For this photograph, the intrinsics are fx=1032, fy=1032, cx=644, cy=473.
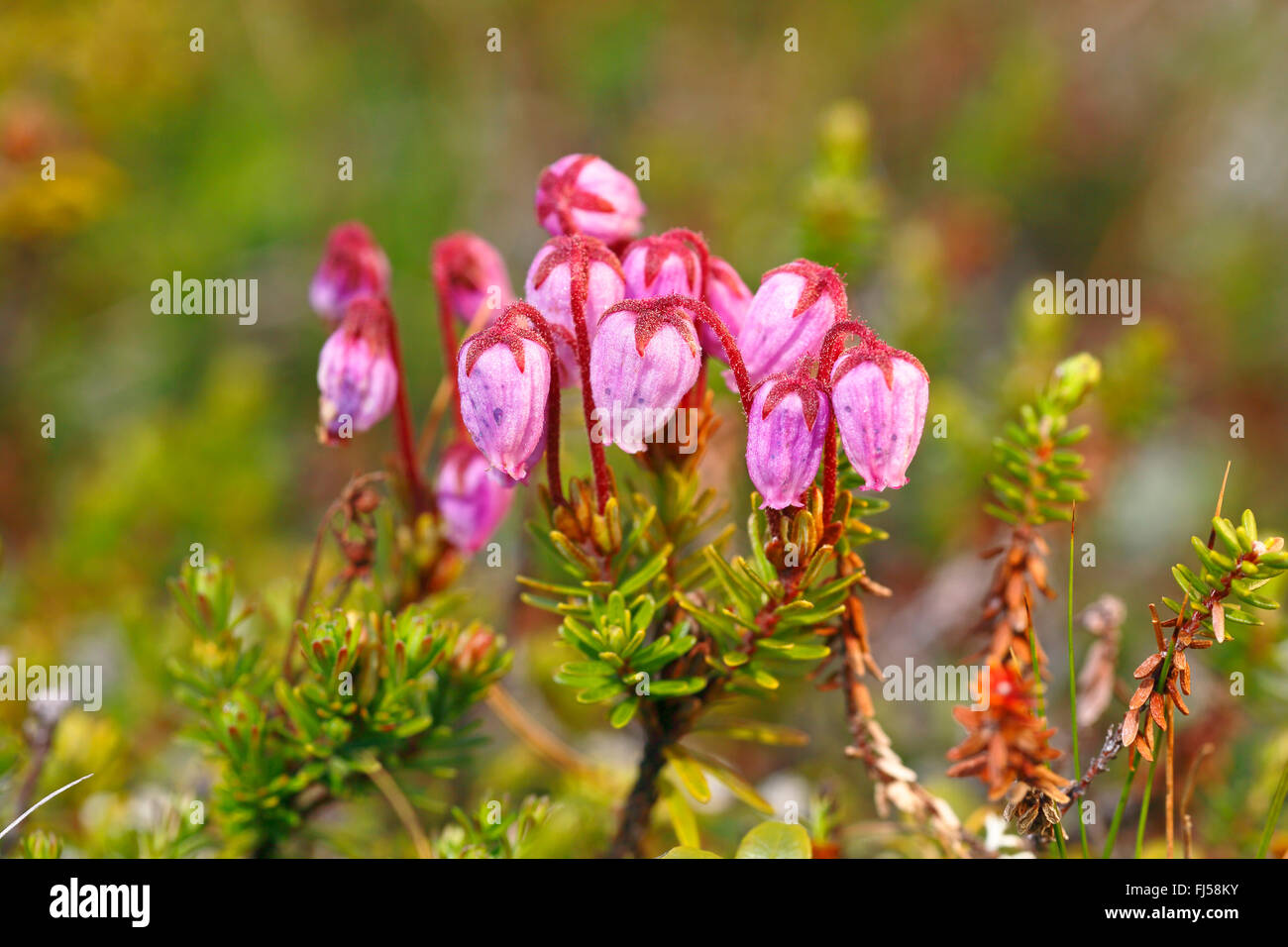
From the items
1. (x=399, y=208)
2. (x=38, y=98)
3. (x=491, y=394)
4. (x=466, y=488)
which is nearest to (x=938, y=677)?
(x=466, y=488)

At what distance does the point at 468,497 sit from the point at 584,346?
44 centimetres

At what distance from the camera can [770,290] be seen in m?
1.41

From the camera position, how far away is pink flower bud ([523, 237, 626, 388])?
1422mm

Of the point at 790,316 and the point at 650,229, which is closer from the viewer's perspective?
the point at 790,316

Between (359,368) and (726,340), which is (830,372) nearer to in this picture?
(726,340)

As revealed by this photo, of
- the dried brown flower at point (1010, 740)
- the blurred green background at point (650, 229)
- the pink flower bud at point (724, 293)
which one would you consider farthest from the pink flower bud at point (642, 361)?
the blurred green background at point (650, 229)

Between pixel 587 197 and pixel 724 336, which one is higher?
pixel 587 197

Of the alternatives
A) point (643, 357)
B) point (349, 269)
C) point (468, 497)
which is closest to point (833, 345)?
point (643, 357)

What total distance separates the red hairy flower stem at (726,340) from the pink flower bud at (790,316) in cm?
6

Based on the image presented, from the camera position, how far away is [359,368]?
1.62m

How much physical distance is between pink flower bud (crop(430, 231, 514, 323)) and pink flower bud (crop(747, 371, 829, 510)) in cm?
64

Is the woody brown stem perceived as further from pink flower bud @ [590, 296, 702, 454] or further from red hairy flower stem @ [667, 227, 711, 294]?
red hairy flower stem @ [667, 227, 711, 294]

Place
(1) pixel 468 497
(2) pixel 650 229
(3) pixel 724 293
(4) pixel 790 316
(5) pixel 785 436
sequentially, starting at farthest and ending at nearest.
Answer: (2) pixel 650 229 < (1) pixel 468 497 < (3) pixel 724 293 < (4) pixel 790 316 < (5) pixel 785 436

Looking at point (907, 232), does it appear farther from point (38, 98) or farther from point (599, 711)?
point (38, 98)
